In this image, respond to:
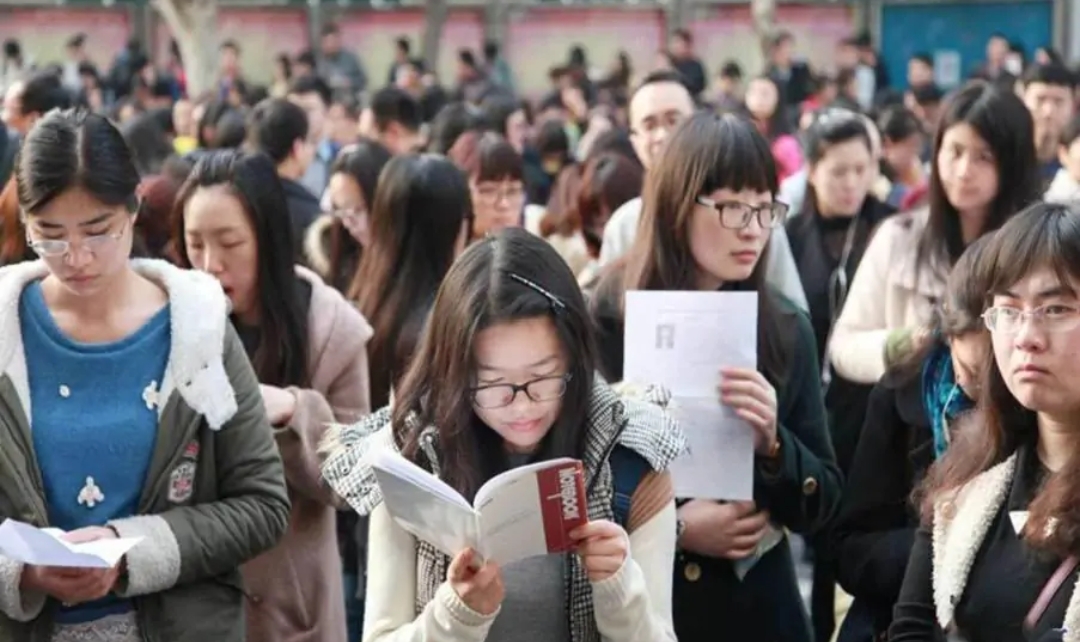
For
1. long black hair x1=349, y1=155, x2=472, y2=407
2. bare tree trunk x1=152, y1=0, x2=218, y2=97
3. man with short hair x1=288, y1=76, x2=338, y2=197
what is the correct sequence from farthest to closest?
1. bare tree trunk x1=152, y1=0, x2=218, y2=97
2. man with short hair x1=288, y1=76, x2=338, y2=197
3. long black hair x1=349, y1=155, x2=472, y2=407

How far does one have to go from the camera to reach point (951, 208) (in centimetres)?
505

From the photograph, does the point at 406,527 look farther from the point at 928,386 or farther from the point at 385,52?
the point at 385,52

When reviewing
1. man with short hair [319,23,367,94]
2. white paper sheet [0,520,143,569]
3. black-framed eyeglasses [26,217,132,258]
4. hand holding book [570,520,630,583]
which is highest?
black-framed eyeglasses [26,217,132,258]

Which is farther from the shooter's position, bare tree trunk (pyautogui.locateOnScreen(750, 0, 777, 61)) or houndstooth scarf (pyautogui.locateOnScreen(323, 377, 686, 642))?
bare tree trunk (pyautogui.locateOnScreen(750, 0, 777, 61))

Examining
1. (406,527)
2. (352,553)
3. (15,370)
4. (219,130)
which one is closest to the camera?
(406,527)

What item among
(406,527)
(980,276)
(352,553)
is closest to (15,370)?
(406,527)

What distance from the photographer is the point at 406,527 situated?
9.53ft

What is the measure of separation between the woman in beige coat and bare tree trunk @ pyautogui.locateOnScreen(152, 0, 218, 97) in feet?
52.8

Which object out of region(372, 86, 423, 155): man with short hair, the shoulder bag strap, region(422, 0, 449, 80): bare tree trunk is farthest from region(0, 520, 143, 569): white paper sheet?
region(422, 0, 449, 80): bare tree trunk

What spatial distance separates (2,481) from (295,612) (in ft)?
3.35

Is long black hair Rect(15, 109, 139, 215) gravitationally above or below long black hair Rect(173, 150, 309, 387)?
above

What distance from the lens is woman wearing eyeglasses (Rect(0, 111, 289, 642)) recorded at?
335 cm

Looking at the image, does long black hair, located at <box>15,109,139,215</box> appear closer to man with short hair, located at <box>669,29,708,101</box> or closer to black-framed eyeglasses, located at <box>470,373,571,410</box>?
black-framed eyeglasses, located at <box>470,373,571,410</box>

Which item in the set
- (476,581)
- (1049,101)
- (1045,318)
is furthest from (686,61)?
(476,581)
